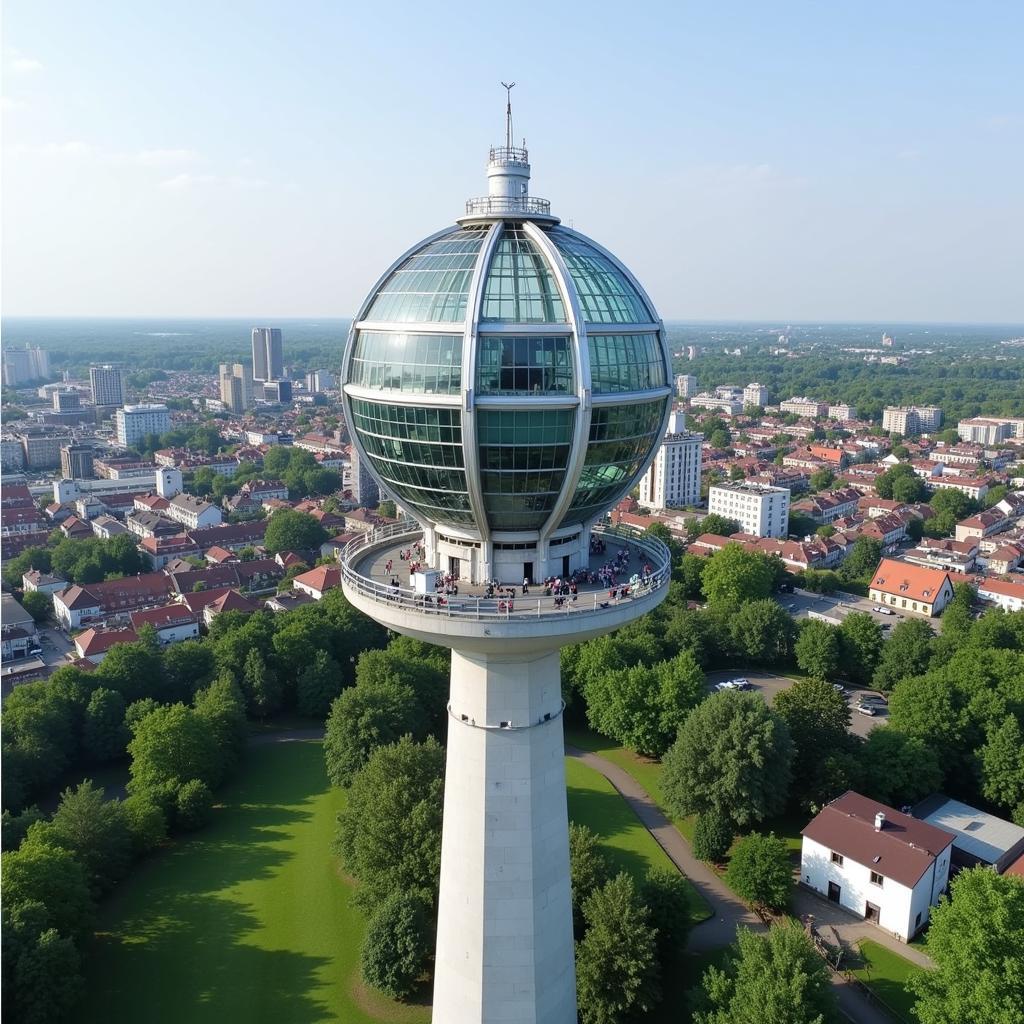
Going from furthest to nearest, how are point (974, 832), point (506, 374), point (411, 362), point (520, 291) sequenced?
point (974, 832) < point (411, 362) < point (520, 291) < point (506, 374)

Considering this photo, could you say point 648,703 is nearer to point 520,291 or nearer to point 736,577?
point 736,577

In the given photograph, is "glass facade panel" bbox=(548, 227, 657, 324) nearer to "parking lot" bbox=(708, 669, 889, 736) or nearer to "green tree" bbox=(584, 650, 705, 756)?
"green tree" bbox=(584, 650, 705, 756)

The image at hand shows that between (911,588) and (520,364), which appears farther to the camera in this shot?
(911,588)

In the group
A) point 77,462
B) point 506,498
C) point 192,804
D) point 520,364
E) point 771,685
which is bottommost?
point 771,685

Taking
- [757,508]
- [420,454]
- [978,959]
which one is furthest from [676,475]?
[420,454]

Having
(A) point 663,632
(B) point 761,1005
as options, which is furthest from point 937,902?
(A) point 663,632

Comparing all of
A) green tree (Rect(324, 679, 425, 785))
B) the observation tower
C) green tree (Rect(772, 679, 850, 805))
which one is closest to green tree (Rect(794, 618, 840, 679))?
green tree (Rect(772, 679, 850, 805))

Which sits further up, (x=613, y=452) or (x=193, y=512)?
(x=613, y=452)

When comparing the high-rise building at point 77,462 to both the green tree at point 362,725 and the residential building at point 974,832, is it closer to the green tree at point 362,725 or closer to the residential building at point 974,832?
the green tree at point 362,725
